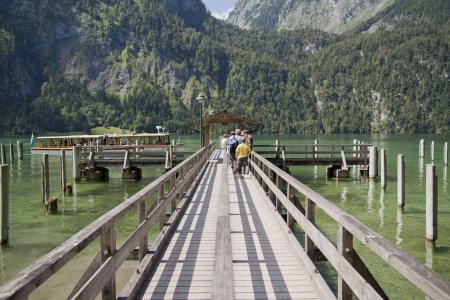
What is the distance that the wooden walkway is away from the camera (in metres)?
6.12

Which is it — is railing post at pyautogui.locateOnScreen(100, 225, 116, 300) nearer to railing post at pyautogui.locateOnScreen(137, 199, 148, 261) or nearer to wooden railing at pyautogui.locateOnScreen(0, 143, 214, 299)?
wooden railing at pyautogui.locateOnScreen(0, 143, 214, 299)

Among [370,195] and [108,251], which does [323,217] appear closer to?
A: [370,195]

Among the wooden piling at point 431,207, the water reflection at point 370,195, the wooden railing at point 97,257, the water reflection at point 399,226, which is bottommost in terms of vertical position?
the water reflection at point 399,226

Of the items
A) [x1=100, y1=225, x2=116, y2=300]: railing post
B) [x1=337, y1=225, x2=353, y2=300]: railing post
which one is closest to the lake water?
Answer: [x1=100, y1=225, x2=116, y2=300]: railing post

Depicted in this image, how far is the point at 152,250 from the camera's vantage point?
8086 mm

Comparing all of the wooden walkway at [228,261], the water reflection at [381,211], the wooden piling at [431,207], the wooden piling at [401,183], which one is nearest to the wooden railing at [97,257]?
the wooden walkway at [228,261]

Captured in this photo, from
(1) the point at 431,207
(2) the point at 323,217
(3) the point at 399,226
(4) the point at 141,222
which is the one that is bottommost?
(3) the point at 399,226

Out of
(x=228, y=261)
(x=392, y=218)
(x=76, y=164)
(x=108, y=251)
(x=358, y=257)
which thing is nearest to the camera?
(x=228, y=261)

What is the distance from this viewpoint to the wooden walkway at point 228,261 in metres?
6.12

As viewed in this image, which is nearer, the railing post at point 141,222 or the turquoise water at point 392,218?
the railing post at point 141,222

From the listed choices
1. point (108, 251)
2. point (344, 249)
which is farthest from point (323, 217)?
point (108, 251)

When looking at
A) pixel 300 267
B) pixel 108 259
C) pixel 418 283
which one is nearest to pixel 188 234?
pixel 300 267

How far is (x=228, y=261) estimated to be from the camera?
504cm

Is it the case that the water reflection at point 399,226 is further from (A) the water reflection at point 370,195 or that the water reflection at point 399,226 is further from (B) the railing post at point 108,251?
(B) the railing post at point 108,251
